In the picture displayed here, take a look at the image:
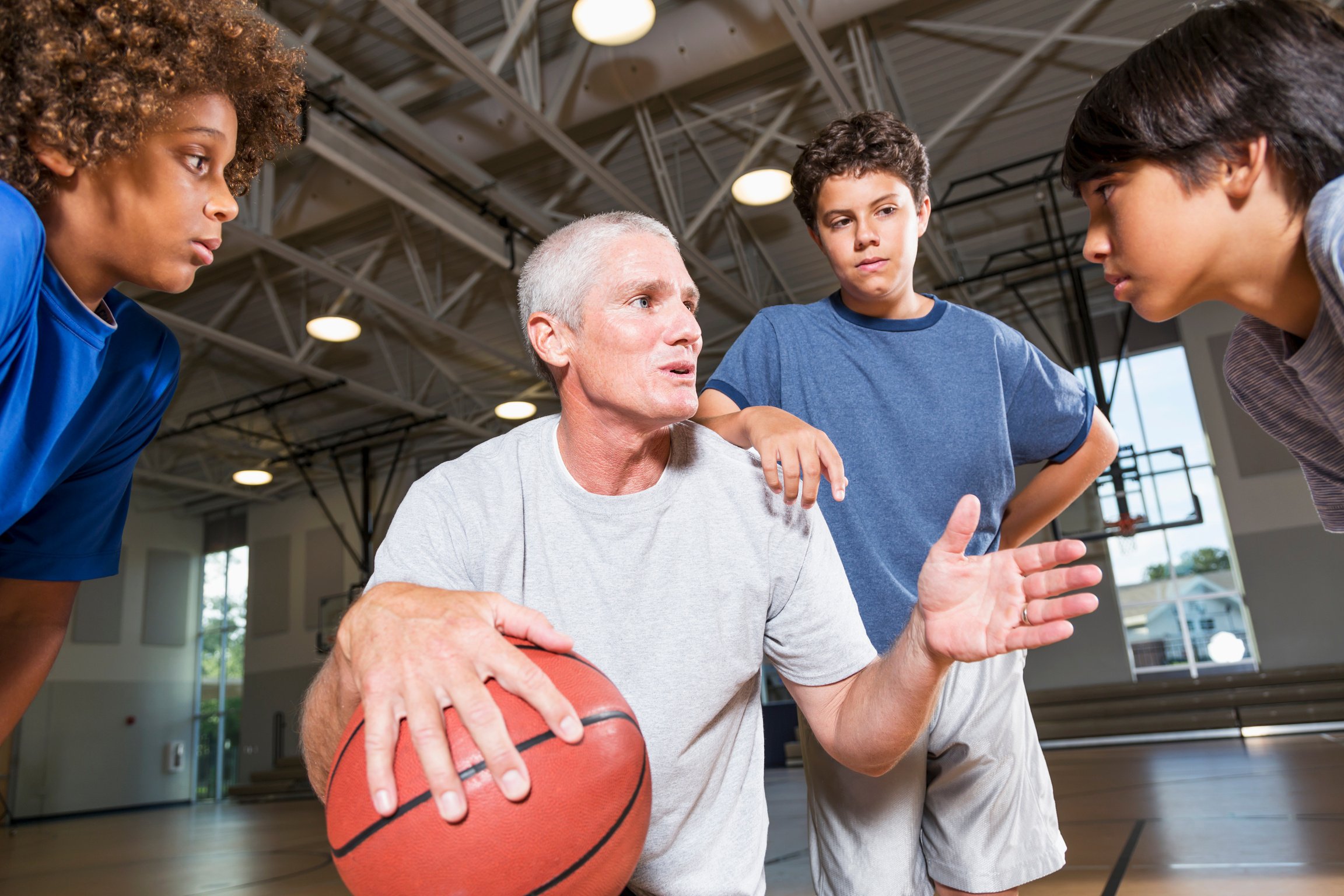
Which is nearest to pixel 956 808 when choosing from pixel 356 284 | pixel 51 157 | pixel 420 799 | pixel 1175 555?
pixel 420 799

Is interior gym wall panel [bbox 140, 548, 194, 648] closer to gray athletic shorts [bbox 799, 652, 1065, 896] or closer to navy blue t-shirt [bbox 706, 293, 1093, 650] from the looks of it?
navy blue t-shirt [bbox 706, 293, 1093, 650]

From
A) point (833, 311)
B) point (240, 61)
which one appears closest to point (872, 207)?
point (833, 311)

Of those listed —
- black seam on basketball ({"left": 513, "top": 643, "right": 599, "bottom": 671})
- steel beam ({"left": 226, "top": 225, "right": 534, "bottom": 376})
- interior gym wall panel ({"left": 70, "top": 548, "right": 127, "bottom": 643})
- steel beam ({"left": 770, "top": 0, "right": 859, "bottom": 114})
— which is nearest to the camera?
black seam on basketball ({"left": 513, "top": 643, "right": 599, "bottom": 671})

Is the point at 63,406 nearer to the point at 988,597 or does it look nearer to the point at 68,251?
the point at 68,251

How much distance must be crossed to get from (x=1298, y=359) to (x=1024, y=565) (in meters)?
0.73

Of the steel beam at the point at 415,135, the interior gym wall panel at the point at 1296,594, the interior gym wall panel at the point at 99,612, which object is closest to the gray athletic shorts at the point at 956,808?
the steel beam at the point at 415,135

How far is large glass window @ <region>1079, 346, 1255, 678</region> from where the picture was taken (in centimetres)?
1351

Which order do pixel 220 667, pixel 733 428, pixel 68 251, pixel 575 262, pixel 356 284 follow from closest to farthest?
pixel 68 251, pixel 575 262, pixel 733 428, pixel 356 284, pixel 220 667

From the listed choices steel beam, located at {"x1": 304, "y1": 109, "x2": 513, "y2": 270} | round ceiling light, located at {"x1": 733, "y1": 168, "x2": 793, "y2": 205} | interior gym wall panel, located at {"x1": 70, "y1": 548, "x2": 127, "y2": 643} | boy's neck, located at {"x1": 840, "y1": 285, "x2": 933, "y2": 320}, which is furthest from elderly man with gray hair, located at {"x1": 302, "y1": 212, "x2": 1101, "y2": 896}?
interior gym wall panel, located at {"x1": 70, "y1": 548, "x2": 127, "y2": 643}

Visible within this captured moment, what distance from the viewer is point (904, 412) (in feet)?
7.33

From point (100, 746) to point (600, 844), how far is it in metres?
21.0

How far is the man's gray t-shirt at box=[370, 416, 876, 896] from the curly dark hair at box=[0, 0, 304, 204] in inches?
31.4

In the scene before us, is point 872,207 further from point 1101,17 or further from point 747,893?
point 1101,17

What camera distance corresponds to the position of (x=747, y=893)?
181 centimetres
